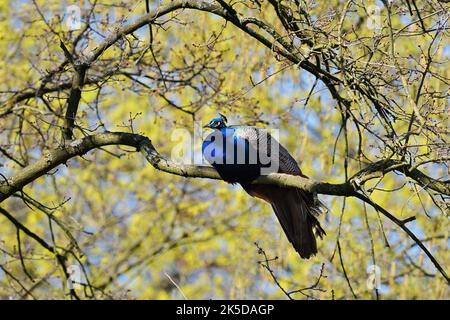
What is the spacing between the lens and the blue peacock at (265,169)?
5.44 m

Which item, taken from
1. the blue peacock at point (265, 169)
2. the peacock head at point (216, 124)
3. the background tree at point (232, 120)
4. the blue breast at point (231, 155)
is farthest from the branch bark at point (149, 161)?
the peacock head at point (216, 124)

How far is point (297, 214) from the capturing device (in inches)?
225

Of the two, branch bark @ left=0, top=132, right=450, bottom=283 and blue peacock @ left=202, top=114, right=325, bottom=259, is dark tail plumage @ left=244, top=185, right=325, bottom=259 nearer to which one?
blue peacock @ left=202, top=114, right=325, bottom=259

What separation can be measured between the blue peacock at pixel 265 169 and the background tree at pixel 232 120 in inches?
12.8

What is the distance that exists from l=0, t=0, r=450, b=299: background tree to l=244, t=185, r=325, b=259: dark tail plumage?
0.41 m

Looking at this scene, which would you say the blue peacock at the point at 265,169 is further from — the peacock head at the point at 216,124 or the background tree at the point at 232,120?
the background tree at the point at 232,120

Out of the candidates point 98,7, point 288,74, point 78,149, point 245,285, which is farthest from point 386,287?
point 78,149

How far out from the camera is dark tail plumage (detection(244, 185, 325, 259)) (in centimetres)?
563

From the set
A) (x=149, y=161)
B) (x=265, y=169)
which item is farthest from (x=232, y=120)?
(x=149, y=161)

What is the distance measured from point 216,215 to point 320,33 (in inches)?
259

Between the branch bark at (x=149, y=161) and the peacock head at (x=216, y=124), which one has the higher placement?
the peacock head at (x=216, y=124)

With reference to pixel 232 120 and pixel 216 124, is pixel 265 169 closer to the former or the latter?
pixel 216 124

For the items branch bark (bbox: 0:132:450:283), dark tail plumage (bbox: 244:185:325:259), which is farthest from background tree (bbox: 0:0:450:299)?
dark tail plumage (bbox: 244:185:325:259)
